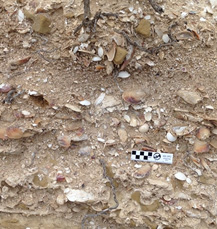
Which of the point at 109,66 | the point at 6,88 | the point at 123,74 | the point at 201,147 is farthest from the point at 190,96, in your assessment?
the point at 6,88

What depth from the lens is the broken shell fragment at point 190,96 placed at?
2217 mm

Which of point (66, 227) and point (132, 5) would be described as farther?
point (66, 227)

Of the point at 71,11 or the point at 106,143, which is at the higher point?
the point at 71,11

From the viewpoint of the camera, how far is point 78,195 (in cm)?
223

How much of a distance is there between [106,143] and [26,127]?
22.4 inches

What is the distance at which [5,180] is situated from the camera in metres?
2.27

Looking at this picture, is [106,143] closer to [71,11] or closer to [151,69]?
[151,69]

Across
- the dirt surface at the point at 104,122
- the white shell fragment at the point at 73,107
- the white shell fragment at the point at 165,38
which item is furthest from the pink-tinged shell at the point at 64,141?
the white shell fragment at the point at 165,38

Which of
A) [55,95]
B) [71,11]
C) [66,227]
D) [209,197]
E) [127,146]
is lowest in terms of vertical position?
[66,227]

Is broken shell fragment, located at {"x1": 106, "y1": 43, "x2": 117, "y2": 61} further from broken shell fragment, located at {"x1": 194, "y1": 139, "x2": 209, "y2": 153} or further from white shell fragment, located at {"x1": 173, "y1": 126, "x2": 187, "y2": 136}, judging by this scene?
broken shell fragment, located at {"x1": 194, "y1": 139, "x2": 209, "y2": 153}

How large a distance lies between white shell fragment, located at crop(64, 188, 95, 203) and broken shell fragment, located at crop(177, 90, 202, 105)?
3.06ft

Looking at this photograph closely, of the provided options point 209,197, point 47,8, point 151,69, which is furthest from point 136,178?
point 47,8

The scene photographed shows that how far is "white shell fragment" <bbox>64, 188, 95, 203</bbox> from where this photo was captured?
2.22m

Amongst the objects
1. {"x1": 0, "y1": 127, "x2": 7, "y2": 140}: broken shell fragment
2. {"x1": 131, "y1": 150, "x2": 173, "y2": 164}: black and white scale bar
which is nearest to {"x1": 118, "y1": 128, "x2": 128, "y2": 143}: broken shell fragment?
{"x1": 131, "y1": 150, "x2": 173, "y2": 164}: black and white scale bar
